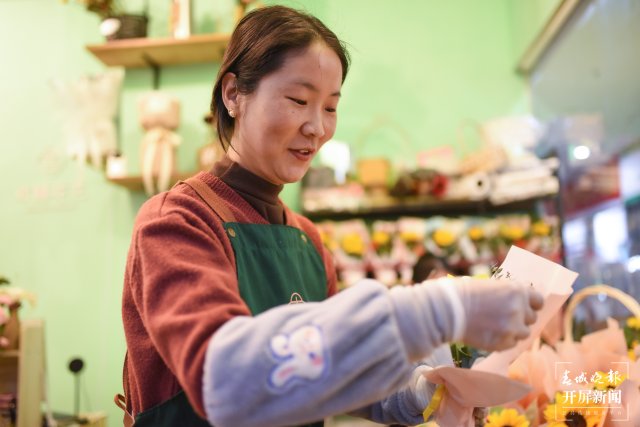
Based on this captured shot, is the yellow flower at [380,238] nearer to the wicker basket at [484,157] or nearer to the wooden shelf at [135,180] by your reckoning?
the wicker basket at [484,157]

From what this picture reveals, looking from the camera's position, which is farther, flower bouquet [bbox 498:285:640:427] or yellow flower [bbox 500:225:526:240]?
yellow flower [bbox 500:225:526:240]

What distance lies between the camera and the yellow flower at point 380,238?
2.74m

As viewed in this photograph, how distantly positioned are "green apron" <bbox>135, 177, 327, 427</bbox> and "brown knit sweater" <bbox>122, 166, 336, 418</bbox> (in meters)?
0.02

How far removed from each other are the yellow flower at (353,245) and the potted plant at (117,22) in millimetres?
1546

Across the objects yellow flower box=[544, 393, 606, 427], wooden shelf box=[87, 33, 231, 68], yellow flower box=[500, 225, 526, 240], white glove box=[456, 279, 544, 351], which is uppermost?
wooden shelf box=[87, 33, 231, 68]

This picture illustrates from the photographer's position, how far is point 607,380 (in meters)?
0.94

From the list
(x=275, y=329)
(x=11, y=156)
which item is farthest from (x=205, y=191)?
(x=11, y=156)

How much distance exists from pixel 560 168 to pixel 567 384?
2.09 metres

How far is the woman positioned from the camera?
0.51 m

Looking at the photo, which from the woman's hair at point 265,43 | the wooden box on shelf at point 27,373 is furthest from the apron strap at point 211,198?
the wooden box on shelf at point 27,373

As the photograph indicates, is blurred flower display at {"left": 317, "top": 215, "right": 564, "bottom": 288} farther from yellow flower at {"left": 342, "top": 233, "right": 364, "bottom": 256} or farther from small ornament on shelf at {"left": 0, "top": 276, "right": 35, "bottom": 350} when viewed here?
small ornament on shelf at {"left": 0, "top": 276, "right": 35, "bottom": 350}

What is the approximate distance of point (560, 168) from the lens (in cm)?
282

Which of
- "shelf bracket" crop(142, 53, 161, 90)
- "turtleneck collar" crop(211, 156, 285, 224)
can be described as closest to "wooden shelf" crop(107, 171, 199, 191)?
"shelf bracket" crop(142, 53, 161, 90)

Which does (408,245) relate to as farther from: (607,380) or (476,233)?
(607,380)
